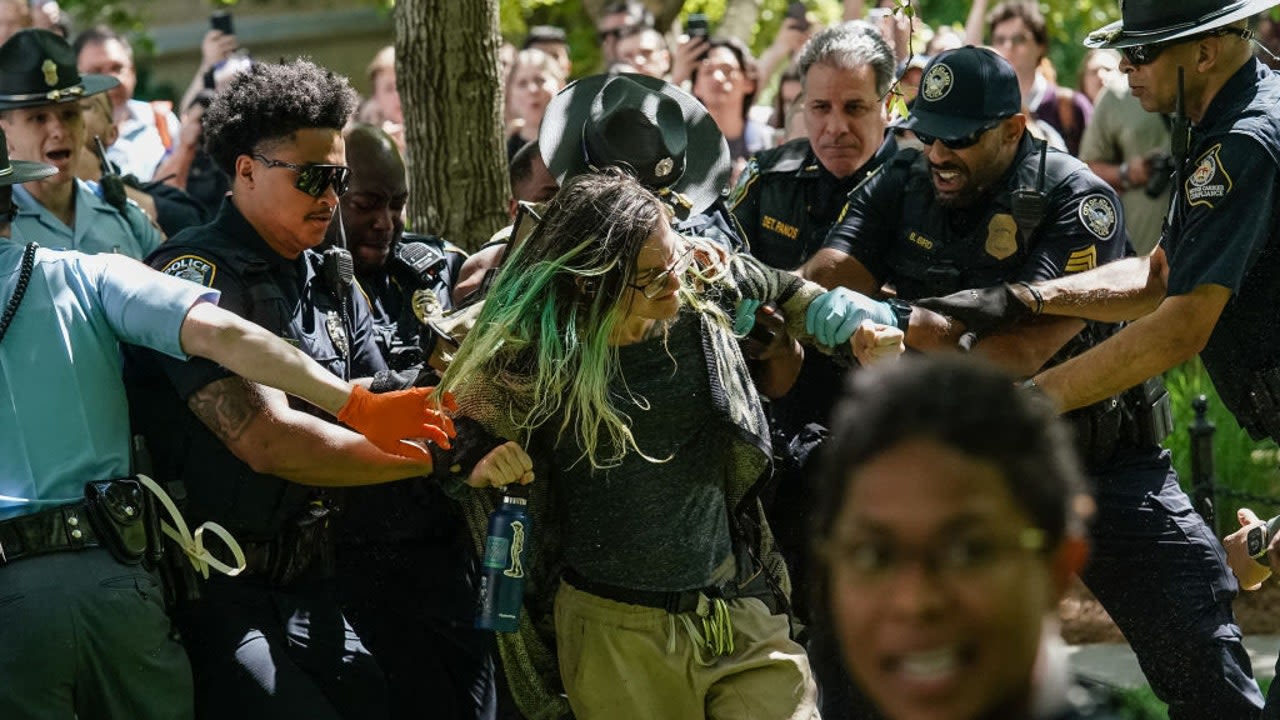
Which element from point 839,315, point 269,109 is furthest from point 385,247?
point 839,315

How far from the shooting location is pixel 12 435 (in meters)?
3.94

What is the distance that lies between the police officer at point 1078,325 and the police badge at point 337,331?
1469 mm

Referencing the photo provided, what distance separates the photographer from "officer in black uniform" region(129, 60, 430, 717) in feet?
14.1

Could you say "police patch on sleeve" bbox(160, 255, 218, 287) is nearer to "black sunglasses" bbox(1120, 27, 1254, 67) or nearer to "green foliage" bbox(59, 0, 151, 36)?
"black sunglasses" bbox(1120, 27, 1254, 67)

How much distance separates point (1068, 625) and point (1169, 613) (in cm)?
246

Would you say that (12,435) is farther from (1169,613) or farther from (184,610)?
(1169,613)

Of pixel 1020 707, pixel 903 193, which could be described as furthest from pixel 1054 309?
pixel 1020 707

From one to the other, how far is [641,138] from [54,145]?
2652 millimetres

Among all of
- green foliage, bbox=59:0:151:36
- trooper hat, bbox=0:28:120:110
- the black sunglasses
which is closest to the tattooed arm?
the black sunglasses

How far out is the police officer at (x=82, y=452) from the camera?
12.8ft

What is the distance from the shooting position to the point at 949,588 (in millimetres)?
1960

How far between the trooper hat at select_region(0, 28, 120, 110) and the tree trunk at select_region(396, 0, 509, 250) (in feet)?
3.97

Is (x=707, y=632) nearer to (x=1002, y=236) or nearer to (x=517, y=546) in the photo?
(x=517, y=546)

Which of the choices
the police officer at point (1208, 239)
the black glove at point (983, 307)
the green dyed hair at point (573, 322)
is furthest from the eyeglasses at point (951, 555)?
the black glove at point (983, 307)
